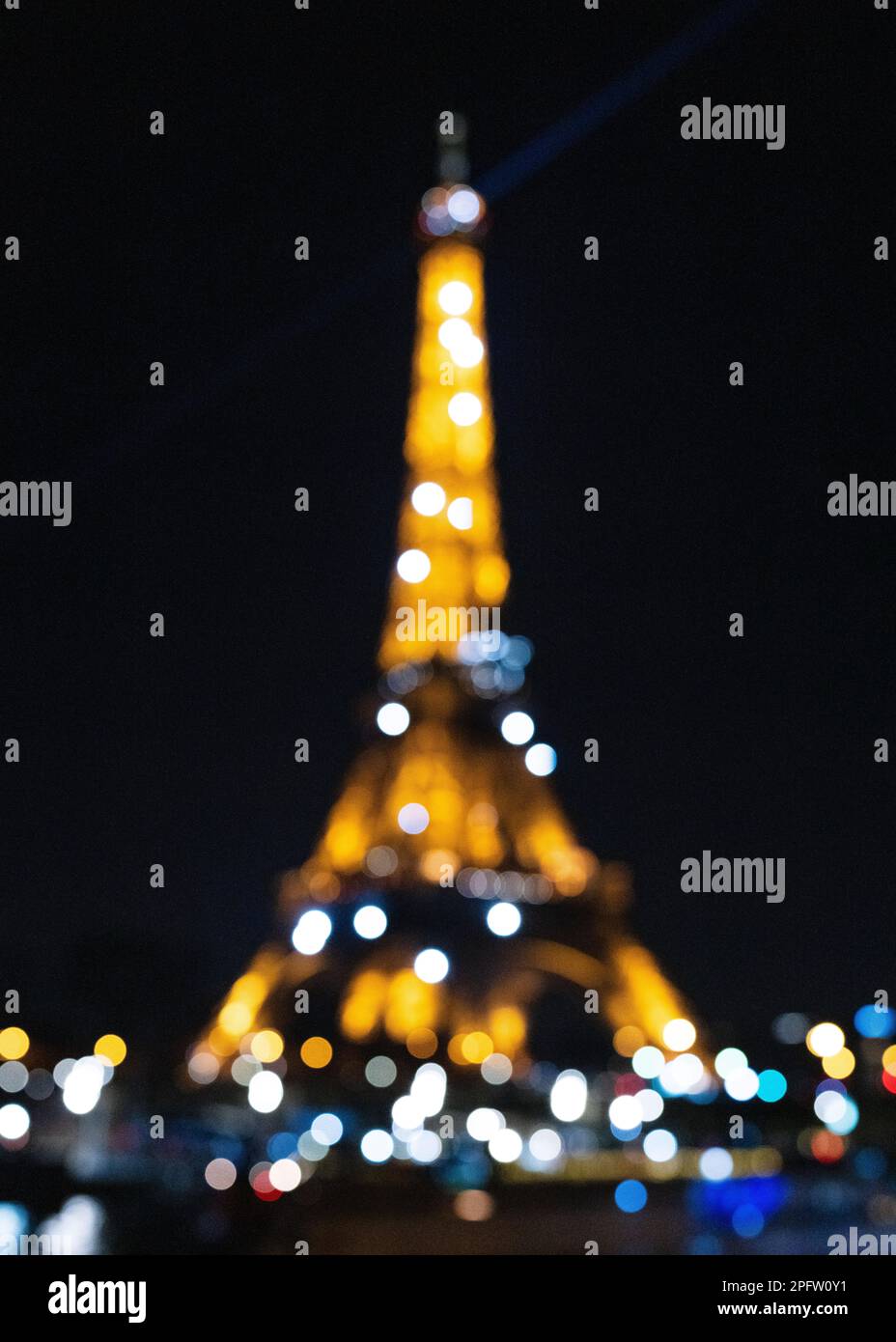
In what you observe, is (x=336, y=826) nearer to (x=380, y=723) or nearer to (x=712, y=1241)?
(x=380, y=723)

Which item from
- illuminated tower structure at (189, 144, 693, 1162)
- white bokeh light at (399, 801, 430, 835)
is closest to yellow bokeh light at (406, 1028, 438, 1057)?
illuminated tower structure at (189, 144, 693, 1162)

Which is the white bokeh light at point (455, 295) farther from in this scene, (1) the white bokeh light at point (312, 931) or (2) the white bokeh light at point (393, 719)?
(1) the white bokeh light at point (312, 931)

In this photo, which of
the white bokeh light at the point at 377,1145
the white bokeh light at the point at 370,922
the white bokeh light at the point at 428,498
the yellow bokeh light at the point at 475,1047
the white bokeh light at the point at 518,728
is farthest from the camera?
the white bokeh light at the point at 428,498

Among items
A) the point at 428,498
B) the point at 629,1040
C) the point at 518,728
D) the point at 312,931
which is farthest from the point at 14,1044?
the point at 428,498

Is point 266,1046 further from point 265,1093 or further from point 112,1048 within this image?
point 112,1048

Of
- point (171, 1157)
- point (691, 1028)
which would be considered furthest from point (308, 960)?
point (171, 1157)

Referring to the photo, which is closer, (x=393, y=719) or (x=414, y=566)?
(x=393, y=719)

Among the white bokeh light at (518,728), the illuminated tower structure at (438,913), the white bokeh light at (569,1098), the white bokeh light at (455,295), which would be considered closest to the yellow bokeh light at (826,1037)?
the illuminated tower structure at (438,913)
